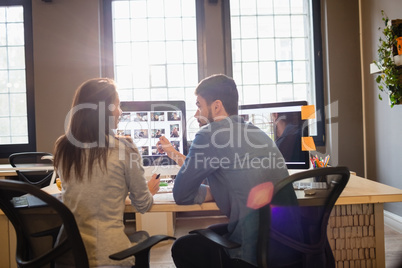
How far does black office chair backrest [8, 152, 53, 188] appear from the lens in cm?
332

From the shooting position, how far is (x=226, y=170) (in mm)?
1420

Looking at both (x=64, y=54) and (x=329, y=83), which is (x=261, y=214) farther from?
(x=64, y=54)

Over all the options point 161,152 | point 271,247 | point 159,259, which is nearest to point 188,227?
point 159,259

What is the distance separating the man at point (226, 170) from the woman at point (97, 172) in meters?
0.25

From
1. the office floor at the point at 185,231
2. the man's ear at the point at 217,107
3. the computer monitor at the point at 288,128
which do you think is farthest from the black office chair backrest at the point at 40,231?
the office floor at the point at 185,231

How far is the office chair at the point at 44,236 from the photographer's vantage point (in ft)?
3.75

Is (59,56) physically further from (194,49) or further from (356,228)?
(356,228)

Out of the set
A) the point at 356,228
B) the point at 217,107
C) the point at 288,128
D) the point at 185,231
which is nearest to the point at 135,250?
the point at 217,107

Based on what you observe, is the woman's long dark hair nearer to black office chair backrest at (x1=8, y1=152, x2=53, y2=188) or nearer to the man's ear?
the man's ear

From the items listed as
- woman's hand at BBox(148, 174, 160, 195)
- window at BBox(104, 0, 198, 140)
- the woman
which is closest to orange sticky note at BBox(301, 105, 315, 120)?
woman's hand at BBox(148, 174, 160, 195)

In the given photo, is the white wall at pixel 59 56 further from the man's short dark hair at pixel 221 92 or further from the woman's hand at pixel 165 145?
the man's short dark hair at pixel 221 92

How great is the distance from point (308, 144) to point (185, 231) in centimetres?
181

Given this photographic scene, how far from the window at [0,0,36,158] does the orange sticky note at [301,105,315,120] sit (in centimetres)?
311

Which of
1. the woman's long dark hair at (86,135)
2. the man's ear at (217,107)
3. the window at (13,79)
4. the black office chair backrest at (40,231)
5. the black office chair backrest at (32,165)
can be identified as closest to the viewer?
the black office chair backrest at (40,231)
